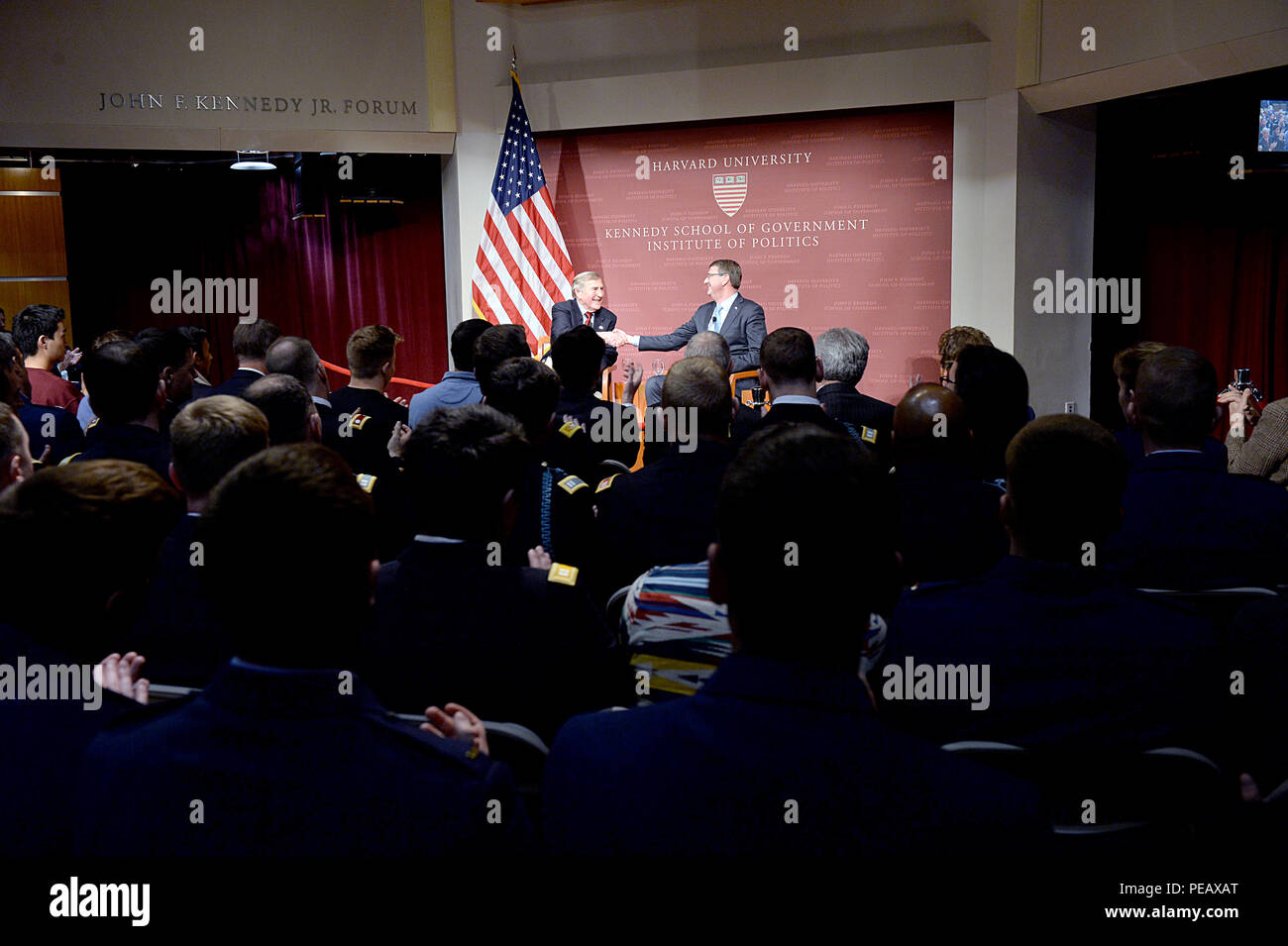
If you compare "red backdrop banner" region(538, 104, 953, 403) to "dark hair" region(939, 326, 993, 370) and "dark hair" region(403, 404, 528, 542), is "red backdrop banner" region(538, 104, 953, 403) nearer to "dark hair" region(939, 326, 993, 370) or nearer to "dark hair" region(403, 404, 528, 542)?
"dark hair" region(939, 326, 993, 370)

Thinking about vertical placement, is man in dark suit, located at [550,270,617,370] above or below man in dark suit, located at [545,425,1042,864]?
above

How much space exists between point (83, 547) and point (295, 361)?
272 centimetres

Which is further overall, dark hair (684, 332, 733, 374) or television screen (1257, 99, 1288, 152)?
television screen (1257, 99, 1288, 152)

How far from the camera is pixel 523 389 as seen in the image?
3.30 metres

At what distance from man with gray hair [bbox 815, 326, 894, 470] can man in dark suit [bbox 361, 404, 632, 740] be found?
2.58 metres

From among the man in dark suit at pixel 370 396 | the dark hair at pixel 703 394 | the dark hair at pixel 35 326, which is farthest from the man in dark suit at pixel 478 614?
the dark hair at pixel 35 326

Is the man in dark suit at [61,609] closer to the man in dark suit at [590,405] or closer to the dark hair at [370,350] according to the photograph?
the man in dark suit at [590,405]

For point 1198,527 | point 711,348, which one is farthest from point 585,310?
point 1198,527

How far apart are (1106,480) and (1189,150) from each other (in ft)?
20.9

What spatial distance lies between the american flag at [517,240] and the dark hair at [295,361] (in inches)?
146

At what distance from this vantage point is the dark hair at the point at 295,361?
13.3 feet

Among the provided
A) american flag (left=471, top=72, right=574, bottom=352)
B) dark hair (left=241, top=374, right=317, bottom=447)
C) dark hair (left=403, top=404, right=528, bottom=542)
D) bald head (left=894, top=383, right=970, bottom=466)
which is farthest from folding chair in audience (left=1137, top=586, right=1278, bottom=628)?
american flag (left=471, top=72, right=574, bottom=352)

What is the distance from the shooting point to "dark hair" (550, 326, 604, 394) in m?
4.24

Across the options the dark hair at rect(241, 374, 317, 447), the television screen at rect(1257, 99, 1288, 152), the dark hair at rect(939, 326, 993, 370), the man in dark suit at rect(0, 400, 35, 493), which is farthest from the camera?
the television screen at rect(1257, 99, 1288, 152)
